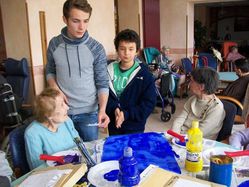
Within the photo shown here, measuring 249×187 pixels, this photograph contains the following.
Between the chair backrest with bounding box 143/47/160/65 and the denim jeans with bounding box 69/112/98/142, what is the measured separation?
4.53m

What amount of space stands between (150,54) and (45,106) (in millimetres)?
4958

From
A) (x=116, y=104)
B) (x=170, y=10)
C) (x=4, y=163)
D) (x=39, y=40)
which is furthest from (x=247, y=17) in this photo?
(x=4, y=163)

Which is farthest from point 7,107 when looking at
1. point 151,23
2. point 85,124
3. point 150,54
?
point 151,23

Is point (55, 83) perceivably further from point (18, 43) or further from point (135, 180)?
point (18, 43)

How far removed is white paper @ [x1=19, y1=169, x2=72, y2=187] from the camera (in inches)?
38.6

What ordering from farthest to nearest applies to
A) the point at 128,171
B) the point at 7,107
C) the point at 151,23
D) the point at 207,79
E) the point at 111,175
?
the point at 151,23
the point at 7,107
the point at 207,79
the point at 111,175
the point at 128,171

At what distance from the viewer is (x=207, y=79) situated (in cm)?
186

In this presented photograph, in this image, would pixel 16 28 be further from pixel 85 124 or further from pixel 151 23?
pixel 151 23

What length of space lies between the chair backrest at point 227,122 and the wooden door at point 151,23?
4683 mm

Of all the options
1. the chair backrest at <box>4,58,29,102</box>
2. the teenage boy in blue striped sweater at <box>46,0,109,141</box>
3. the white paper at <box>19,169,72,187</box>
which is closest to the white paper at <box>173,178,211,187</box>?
the white paper at <box>19,169,72,187</box>

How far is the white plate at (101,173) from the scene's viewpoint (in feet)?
3.52

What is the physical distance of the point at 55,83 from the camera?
179cm

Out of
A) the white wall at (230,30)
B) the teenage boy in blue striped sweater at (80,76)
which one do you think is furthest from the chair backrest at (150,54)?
the white wall at (230,30)

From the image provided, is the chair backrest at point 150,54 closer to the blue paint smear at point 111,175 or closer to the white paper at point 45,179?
the blue paint smear at point 111,175
